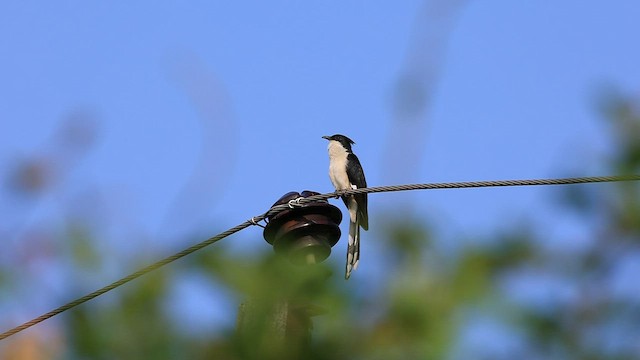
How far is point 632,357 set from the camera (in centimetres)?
202

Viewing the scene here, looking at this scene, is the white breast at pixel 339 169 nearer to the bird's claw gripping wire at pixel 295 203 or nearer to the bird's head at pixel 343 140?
the bird's head at pixel 343 140

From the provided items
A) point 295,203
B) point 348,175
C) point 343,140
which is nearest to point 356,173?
point 348,175

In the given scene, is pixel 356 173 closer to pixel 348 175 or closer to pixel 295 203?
pixel 348 175

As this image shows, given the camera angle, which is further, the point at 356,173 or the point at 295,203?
the point at 356,173

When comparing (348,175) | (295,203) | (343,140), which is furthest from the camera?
(343,140)

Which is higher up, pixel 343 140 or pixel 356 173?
pixel 343 140

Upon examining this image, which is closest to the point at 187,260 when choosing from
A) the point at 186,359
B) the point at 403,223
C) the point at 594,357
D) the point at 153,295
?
the point at 153,295

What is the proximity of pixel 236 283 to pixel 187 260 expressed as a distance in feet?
0.49

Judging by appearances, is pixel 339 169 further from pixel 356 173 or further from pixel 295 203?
pixel 295 203

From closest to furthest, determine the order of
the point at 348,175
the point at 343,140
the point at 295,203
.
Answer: the point at 295,203 < the point at 348,175 < the point at 343,140

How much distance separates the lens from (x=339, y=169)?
1030 cm

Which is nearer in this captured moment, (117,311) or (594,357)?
(594,357)

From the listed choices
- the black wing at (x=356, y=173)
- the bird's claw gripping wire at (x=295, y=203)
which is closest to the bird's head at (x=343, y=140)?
the black wing at (x=356, y=173)

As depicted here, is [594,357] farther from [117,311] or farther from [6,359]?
[6,359]
